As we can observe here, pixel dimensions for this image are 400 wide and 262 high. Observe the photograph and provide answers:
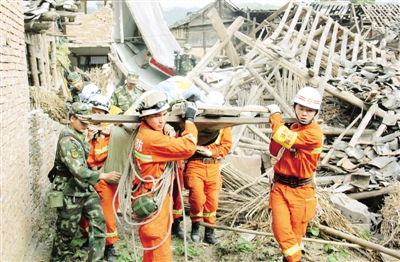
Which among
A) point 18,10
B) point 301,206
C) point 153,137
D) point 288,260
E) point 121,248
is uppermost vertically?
point 18,10

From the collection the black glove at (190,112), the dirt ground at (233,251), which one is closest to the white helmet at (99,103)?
the black glove at (190,112)

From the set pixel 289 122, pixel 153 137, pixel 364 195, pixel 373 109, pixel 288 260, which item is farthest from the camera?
pixel 373 109

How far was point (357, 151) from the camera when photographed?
27.9ft

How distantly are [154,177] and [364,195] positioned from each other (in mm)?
5069

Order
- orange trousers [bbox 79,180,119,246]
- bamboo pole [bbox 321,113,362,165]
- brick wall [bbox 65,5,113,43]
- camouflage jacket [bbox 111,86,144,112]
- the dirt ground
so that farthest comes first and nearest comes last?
brick wall [bbox 65,5,113,43] → bamboo pole [bbox 321,113,362,165] → camouflage jacket [bbox 111,86,144,112] → the dirt ground → orange trousers [bbox 79,180,119,246]

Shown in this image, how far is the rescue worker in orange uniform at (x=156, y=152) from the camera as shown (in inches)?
157

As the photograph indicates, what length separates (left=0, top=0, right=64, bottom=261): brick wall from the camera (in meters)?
4.14

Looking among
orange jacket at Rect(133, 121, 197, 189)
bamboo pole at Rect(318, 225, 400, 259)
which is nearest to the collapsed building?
bamboo pole at Rect(318, 225, 400, 259)

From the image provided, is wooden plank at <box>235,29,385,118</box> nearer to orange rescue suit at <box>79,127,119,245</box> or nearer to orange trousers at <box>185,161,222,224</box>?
orange trousers at <box>185,161,222,224</box>

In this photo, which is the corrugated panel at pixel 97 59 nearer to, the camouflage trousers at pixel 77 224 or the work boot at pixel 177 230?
the work boot at pixel 177 230

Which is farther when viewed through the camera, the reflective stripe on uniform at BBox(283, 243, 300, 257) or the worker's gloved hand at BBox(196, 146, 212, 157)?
the worker's gloved hand at BBox(196, 146, 212, 157)

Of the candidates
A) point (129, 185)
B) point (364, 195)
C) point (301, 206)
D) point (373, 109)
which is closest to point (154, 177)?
point (129, 185)

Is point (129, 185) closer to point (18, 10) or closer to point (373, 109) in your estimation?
point (18, 10)

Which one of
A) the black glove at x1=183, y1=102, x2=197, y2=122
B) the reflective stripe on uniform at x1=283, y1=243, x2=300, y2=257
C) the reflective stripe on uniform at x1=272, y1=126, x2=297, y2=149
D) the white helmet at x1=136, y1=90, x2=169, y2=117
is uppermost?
the white helmet at x1=136, y1=90, x2=169, y2=117
